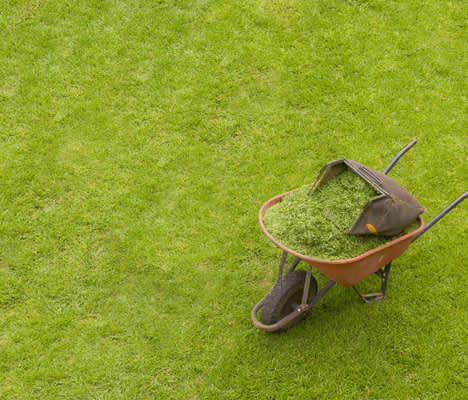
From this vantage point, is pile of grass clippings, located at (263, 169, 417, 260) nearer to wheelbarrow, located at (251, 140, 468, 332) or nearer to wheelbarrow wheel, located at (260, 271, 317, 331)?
wheelbarrow, located at (251, 140, 468, 332)

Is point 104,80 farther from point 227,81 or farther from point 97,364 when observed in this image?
point 97,364

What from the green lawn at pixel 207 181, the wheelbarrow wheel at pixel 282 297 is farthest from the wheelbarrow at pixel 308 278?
the green lawn at pixel 207 181

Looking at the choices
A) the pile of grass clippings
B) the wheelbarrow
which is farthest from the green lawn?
the pile of grass clippings

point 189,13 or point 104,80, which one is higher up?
point 189,13

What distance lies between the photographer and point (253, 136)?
5.71 metres

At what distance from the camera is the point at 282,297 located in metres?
4.01

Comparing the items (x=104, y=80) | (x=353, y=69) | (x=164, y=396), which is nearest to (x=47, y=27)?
(x=104, y=80)

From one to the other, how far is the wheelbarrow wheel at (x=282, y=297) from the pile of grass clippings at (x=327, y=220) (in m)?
0.52

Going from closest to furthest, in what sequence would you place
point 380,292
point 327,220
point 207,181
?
point 327,220 < point 380,292 < point 207,181

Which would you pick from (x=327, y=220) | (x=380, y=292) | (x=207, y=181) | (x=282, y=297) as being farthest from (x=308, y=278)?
(x=207, y=181)

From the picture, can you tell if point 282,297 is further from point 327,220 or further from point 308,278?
point 327,220

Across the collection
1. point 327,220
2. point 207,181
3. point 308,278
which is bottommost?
point 207,181

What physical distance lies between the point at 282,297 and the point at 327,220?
2.50 ft

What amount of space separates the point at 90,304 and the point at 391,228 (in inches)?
106
